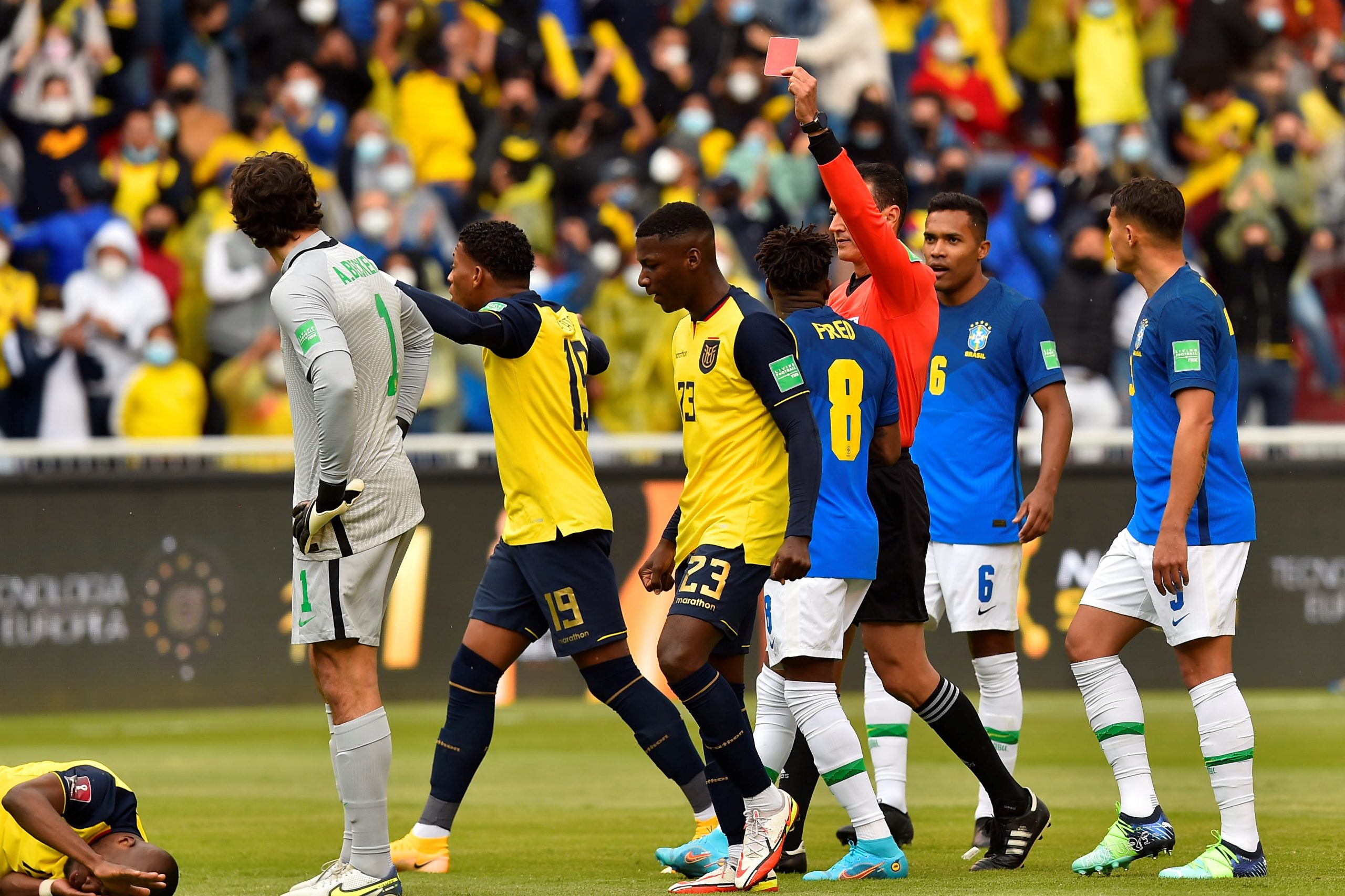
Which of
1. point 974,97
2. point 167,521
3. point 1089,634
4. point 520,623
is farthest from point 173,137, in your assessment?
point 1089,634

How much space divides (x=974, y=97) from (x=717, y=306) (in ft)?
38.9

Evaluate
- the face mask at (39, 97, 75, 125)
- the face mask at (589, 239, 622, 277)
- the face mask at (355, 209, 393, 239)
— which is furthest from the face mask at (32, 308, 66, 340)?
the face mask at (589, 239, 622, 277)

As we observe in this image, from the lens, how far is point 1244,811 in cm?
648

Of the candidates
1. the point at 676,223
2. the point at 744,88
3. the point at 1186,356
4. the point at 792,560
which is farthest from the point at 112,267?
the point at 1186,356

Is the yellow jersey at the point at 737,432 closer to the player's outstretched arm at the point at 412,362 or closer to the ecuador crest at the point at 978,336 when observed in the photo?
the player's outstretched arm at the point at 412,362

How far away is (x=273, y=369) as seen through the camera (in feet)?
48.0

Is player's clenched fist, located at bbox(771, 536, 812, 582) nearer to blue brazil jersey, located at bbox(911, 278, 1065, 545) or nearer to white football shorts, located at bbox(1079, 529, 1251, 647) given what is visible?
white football shorts, located at bbox(1079, 529, 1251, 647)

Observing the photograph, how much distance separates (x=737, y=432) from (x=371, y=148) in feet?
35.0

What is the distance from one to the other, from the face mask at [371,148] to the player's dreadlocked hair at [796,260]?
33.3ft

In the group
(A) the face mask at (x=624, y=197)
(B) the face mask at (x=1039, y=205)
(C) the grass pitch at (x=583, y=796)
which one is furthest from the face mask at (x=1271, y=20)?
(C) the grass pitch at (x=583, y=796)

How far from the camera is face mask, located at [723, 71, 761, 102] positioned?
17.2m

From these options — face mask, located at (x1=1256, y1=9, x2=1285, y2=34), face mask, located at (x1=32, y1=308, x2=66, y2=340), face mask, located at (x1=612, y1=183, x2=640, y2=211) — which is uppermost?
face mask, located at (x1=1256, y1=9, x2=1285, y2=34)

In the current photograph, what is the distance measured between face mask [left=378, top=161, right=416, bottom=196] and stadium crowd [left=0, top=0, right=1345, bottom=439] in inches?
1.1

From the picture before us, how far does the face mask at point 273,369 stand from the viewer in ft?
47.9
